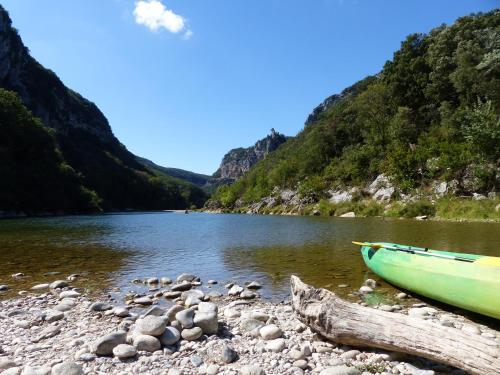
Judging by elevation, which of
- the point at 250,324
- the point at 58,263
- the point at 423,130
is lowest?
the point at 58,263

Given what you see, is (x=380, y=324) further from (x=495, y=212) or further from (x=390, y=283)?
(x=495, y=212)

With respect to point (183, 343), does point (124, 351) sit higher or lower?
higher

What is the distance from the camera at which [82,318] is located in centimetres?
794

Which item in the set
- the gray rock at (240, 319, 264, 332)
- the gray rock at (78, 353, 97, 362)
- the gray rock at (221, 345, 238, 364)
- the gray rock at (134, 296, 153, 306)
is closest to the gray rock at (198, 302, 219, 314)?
the gray rock at (240, 319, 264, 332)

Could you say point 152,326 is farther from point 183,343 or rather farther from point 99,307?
point 99,307

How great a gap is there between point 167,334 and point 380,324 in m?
3.63

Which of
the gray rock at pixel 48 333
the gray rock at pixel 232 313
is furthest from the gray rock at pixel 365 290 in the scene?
the gray rock at pixel 48 333

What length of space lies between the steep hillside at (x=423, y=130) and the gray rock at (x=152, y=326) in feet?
146

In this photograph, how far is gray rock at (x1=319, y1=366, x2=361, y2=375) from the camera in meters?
4.93

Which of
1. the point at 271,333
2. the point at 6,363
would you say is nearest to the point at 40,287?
the point at 6,363

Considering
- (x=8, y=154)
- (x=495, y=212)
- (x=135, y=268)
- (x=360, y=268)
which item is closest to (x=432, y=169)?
(x=495, y=212)

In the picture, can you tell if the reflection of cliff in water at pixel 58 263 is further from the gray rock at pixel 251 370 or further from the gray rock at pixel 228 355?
the gray rock at pixel 251 370

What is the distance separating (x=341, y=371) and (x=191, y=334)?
2.77 meters

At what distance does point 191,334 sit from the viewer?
6.38 m
